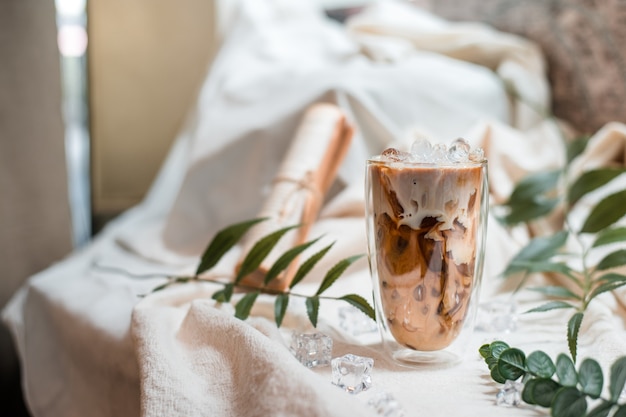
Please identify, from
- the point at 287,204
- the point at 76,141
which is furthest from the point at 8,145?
the point at 76,141

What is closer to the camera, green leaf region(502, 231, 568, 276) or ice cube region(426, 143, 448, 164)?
ice cube region(426, 143, 448, 164)

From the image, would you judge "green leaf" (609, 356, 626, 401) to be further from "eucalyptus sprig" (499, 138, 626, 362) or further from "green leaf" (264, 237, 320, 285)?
"green leaf" (264, 237, 320, 285)

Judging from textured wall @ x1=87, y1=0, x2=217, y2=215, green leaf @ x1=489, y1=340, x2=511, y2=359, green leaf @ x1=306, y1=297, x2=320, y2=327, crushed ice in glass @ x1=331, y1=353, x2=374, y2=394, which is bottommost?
textured wall @ x1=87, y1=0, x2=217, y2=215

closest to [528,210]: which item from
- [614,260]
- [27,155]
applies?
[614,260]

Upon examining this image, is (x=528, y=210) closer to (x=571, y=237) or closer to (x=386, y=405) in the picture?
(x=571, y=237)

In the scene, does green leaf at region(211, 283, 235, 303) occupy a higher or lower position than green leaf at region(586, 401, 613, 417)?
lower

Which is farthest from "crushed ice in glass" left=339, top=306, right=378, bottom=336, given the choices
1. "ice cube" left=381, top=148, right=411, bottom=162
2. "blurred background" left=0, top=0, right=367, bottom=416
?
"blurred background" left=0, top=0, right=367, bottom=416

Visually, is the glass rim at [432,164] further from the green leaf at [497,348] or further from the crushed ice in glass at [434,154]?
the green leaf at [497,348]
